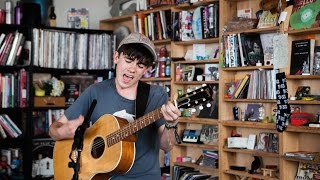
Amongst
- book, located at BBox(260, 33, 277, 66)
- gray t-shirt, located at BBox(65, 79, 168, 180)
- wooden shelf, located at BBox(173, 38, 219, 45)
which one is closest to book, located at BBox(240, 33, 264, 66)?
book, located at BBox(260, 33, 277, 66)

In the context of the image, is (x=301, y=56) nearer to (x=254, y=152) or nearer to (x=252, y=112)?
(x=252, y=112)

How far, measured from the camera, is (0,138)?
4.67 m

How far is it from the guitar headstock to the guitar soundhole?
1.98ft

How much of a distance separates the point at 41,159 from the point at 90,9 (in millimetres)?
1843

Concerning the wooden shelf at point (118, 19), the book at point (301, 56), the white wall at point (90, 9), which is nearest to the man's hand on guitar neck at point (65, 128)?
the book at point (301, 56)

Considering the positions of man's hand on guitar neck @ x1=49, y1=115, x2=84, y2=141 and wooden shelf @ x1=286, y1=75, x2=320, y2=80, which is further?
wooden shelf @ x1=286, y1=75, x2=320, y2=80

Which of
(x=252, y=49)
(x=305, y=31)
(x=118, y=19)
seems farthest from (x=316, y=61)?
(x=118, y=19)

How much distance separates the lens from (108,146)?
2309mm

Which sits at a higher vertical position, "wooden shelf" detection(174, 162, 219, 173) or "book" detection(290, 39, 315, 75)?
"book" detection(290, 39, 315, 75)

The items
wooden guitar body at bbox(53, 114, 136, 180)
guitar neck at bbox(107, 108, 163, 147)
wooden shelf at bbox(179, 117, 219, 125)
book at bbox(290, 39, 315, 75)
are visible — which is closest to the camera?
guitar neck at bbox(107, 108, 163, 147)

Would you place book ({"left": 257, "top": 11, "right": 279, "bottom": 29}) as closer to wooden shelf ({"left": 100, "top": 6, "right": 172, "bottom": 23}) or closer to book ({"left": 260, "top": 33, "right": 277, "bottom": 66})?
Result: book ({"left": 260, "top": 33, "right": 277, "bottom": 66})

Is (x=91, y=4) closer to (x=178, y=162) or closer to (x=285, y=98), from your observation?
(x=178, y=162)

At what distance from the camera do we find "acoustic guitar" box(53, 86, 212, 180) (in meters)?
1.97

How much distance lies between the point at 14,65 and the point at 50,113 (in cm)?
63
